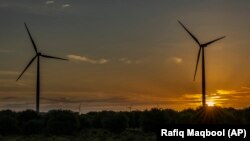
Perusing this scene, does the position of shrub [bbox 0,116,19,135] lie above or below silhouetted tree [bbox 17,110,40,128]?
below

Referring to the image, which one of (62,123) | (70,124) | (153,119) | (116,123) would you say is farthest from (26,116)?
(153,119)

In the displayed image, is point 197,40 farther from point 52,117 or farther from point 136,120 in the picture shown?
point 136,120

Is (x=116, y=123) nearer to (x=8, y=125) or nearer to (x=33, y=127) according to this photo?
(x=33, y=127)

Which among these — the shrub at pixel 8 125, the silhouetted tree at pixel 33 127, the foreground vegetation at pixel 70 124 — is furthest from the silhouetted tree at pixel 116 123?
the shrub at pixel 8 125

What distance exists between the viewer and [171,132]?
42688 millimetres

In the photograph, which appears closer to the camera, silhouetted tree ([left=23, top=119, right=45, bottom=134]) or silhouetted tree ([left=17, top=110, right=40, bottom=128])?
silhouetted tree ([left=23, top=119, right=45, bottom=134])

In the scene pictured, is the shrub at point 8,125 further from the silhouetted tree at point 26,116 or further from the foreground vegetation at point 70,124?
the silhouetted tree at point 26,116

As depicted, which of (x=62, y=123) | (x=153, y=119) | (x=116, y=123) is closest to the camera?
(x=153, y=119)

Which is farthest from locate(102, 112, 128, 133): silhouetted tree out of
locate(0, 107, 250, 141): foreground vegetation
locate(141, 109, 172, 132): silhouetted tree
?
locate(141, 109, 172, 132): silhouetted tree

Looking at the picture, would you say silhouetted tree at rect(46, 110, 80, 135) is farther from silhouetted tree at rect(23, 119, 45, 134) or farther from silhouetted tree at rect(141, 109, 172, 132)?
silhouetted tree at rect(141, 109, 172, 132)

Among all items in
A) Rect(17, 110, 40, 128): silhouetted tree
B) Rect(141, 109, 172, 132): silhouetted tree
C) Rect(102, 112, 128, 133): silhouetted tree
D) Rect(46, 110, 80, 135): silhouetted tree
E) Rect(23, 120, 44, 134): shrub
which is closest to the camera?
Rect(141, 109, 172, 132): silhouetted tree

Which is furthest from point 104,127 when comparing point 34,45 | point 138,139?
point 138,139

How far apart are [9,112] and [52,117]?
42.9 meters

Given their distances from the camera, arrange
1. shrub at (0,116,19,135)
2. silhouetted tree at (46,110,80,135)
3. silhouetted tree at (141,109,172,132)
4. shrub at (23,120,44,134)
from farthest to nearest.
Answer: shrub at (23,120,44,134), shrub at (0,116,19,135), silhouetted tree at (46,110,80,135), silhouetted tree at (141,109,172,132)
